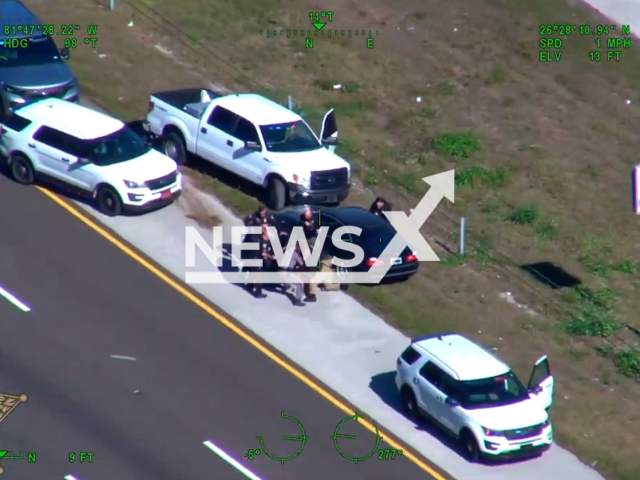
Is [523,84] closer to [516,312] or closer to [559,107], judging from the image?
[559,107]

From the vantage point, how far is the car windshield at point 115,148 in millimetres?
28203

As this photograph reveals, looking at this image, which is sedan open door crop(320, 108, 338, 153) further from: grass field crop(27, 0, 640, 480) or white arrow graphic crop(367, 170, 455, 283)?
white arrow graphic crop(367, 170, 455, 283)

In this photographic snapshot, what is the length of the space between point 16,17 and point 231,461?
50.7 feet

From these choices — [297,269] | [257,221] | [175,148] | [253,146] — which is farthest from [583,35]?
[297,269]

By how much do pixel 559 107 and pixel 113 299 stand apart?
588 inches

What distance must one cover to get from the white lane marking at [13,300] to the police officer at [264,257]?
14.7 ft

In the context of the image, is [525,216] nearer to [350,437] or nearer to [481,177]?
[481,177]

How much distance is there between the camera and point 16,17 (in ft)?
108

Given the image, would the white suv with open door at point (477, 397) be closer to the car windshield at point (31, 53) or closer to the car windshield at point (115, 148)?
the car windshield at point (115, 148)

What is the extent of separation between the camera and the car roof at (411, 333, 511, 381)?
22.9 metres

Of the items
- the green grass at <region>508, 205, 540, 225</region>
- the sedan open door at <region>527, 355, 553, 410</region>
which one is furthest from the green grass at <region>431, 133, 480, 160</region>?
the sedan open door at <region>527, 355, 553, 410</region>

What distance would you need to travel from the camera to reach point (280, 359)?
81.4 ft

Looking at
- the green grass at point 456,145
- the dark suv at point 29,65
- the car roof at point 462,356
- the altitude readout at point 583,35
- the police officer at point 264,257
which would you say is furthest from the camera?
the altitude readout at point 583,35

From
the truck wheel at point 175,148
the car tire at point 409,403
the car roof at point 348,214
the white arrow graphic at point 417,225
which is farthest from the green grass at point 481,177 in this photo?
the car tire at point 409,403
